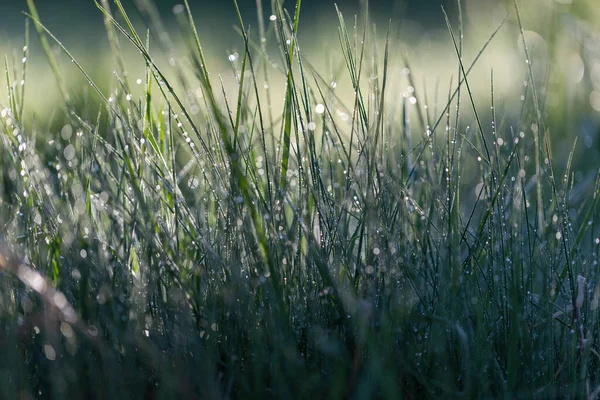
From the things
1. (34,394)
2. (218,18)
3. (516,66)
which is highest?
(34,394)

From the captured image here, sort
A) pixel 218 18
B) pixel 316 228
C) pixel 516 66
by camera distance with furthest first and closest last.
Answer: pixel 218 18
pixel 516 66
pixel 316 228

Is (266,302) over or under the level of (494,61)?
over

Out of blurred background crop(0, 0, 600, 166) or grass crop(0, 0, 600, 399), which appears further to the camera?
blurred background crop(0, 0, 600, 166)

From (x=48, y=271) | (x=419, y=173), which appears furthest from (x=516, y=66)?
(x=48, y=271)

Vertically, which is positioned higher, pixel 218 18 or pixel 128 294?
pixel 128 294

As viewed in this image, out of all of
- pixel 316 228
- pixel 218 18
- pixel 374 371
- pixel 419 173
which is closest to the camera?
pixel 374 371

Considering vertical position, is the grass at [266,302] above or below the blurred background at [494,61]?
above

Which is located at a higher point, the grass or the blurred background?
the grass

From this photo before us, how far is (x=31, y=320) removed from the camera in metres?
0.75

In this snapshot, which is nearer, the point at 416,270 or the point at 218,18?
the point at 416,270

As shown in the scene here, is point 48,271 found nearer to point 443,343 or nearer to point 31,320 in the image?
point 31,320

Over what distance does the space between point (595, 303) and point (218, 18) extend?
6444mm

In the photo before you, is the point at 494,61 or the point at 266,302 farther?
the point at 494,61

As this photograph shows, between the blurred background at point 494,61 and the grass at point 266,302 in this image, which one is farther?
the blurred background at point 494,61
